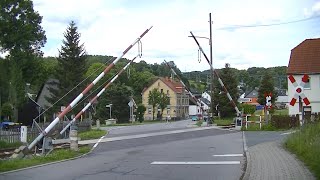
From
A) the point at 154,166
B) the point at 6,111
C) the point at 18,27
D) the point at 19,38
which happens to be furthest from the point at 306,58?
the point at 154,166

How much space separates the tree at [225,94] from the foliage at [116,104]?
2975 centimetres

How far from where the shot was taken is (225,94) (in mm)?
55094

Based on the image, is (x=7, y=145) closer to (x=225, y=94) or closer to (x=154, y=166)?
(x=154, y=166)

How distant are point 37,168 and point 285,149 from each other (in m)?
9.06

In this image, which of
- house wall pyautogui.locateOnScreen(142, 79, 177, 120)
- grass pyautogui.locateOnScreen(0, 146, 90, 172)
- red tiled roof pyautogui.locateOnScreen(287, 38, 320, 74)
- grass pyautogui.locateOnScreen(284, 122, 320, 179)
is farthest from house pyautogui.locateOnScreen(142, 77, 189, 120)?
grass pyautogui.locateOnScreen(284, 122, 320, 179)

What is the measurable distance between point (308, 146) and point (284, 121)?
17.1m

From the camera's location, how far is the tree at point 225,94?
55188 millimetres

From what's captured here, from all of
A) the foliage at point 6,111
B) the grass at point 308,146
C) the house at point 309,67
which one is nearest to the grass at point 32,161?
the grass at point 308,146

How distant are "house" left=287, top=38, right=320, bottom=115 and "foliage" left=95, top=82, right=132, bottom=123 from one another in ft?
130

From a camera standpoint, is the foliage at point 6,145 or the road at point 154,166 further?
the foliage at point 6,145

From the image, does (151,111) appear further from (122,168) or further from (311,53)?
(122,168)

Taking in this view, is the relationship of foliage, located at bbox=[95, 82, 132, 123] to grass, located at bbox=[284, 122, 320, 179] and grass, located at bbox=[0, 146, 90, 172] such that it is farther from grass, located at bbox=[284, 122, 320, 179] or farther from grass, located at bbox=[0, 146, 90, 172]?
grass, located at bbox=[284, 122, 320, 179]

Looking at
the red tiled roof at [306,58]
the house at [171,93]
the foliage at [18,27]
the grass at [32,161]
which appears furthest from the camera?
the house at [171,93]

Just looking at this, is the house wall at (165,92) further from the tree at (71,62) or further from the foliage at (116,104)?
the tree at (71,62)
